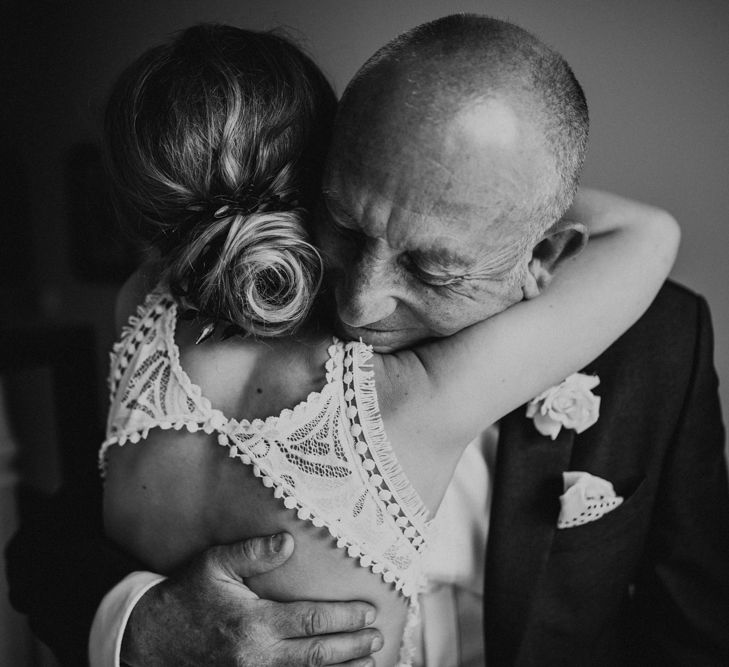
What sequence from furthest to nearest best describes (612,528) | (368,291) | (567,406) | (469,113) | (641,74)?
(641,74), (612,528), (567,406), (368,291), (469,113)

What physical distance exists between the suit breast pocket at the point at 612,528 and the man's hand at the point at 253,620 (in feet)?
1.37

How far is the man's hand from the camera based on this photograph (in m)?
0.94

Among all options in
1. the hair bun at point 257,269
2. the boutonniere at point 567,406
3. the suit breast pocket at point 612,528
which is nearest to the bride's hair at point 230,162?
the hair bun at point 257,269

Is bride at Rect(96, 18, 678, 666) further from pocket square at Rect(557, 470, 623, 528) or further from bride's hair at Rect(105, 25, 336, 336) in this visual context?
pocket square at Rect(557, 470, 623, 528)

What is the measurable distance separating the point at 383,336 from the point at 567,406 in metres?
0.38

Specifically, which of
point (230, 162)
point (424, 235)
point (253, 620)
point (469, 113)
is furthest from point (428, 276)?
point (253, 620)

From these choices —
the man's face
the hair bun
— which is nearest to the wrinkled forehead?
the man's face

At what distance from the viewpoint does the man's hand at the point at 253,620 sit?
3.07 feet

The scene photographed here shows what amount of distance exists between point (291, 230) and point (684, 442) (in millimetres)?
870

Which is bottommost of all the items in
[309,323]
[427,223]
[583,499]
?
[583,499]

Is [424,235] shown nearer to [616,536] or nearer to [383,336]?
[383,336]

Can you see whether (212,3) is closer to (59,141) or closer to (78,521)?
(59,141)

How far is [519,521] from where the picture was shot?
1.14 m

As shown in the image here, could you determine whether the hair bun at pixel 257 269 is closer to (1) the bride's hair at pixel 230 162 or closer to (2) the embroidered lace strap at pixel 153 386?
(1) the bride's hair at pixel 230 162
